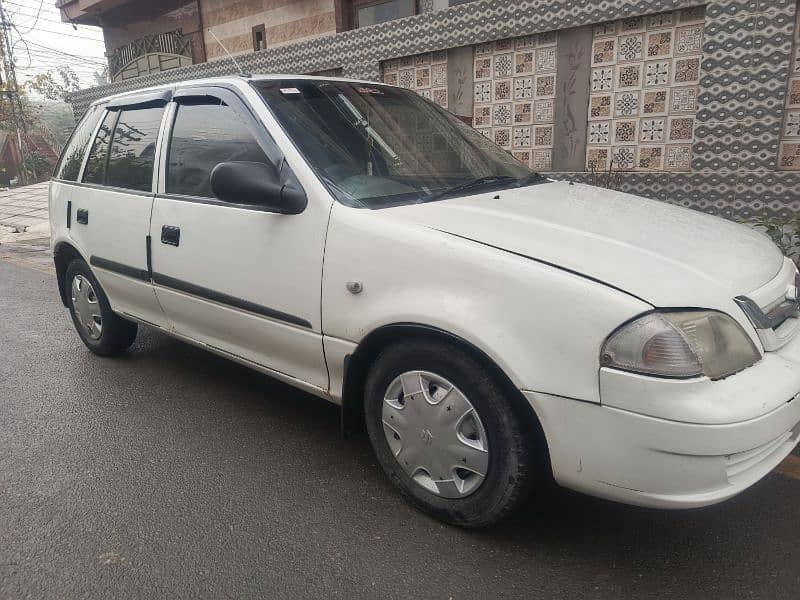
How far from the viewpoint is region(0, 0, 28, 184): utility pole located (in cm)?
2256

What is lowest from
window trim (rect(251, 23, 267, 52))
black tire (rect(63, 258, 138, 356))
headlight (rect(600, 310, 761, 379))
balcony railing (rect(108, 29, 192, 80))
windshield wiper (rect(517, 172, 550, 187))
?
black tire (rect(63, 258, 138, 356))

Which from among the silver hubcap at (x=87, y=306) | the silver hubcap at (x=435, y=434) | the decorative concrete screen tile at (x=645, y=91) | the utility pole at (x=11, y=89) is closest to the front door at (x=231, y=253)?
the silver hubcap at (x=435, y=434)

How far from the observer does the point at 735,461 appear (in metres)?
1.80

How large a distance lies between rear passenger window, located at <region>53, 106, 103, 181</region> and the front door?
3.82ft

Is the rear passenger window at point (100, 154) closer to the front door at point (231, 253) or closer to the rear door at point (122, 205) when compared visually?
the rear door at point (122, 205)

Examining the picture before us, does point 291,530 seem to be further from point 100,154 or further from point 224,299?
point 100,154

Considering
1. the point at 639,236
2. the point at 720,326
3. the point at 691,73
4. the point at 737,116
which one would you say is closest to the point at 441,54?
the point at 691,73

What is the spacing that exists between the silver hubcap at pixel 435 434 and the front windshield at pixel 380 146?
768 millimetres

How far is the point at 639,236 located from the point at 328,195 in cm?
121

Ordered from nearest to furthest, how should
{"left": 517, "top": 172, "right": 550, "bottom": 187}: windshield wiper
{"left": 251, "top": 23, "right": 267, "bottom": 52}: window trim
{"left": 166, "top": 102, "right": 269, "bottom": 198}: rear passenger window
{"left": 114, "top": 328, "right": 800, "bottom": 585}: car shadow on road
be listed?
{"left": 114, "top": 328, "right": 800, "bottom": 585}: car shadow on road < {"left": 166, "top": 102, "right": 269, "bottom": 198}: rear passenger window < {"left": 517, "top": 172, "right": 550, "bottom": 187}: windshield wiper < {"left": 251, "top": 23, "right": 267, "bottom": 52}: window trim

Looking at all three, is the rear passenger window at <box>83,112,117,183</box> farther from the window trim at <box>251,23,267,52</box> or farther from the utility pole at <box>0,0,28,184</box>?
the utility pole at <box>0,0,28,184</box>

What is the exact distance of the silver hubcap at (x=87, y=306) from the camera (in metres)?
4.14

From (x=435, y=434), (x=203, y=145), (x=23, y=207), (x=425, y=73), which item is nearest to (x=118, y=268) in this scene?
(x=203, y=145)

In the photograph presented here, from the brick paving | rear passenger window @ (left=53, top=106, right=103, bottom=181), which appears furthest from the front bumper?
the brick paving
